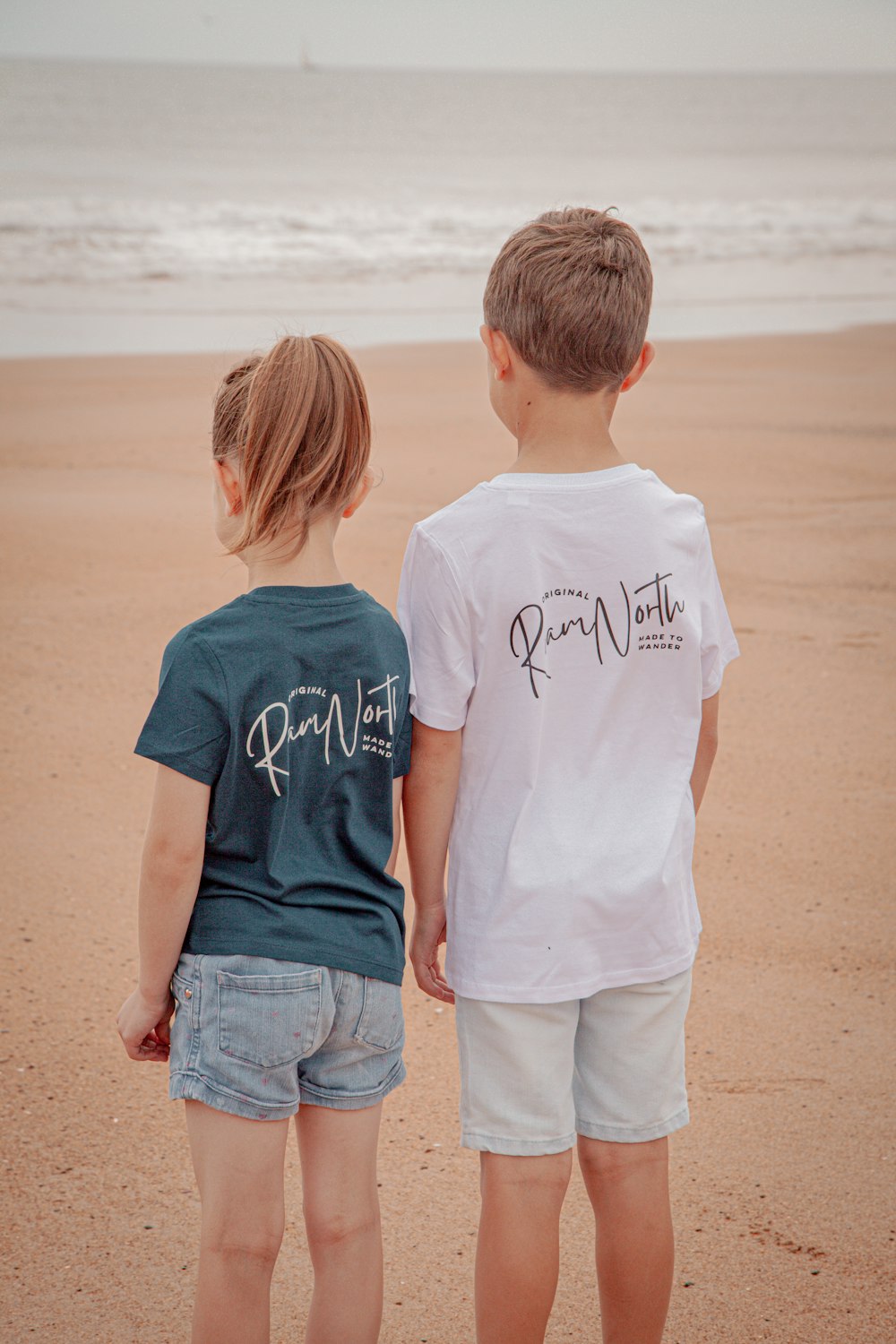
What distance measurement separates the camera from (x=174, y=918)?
1.65m

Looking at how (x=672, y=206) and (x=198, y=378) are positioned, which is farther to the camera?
(x=672, y=206)

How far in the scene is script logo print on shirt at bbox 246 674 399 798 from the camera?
162 cm

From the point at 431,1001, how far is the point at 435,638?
67.6 inches

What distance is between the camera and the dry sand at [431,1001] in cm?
227

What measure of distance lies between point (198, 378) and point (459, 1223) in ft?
31.4

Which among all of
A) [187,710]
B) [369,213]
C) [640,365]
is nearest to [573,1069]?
[187,710]

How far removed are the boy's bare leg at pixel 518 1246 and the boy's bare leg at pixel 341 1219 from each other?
0.16m

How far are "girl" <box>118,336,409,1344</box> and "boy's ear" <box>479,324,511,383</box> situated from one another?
205 millimetres

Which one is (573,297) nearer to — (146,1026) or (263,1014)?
(263,1014)

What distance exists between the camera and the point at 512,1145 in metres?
1.80

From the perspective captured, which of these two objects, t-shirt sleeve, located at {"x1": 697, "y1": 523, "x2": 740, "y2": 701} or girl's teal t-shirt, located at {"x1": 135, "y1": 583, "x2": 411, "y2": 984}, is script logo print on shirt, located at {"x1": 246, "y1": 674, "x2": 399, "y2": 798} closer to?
girl's teal t-shirt, located at {"x1": 135, "y1": 583, "x2": 411, "y2": 984}

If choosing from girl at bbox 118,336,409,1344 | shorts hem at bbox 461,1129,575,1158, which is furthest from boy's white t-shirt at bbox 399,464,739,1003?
shorts hem at bbox 461,1129,575,1158

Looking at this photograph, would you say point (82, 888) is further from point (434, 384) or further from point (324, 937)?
point (434, 384)

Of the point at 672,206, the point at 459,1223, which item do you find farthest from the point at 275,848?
the point at 672,206
